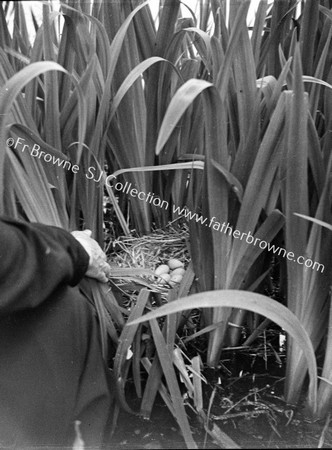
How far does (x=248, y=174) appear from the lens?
2.94 ft

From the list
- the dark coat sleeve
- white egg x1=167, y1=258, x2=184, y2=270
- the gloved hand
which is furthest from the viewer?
white egg x1=167, y1=258, x2=184, y2=270

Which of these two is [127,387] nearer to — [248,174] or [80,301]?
[80,301]

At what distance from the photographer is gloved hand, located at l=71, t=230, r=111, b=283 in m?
0.89

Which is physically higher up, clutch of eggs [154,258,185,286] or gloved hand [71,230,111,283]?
gloved hand [71,230,111,283]

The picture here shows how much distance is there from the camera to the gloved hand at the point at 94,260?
0.89 meters

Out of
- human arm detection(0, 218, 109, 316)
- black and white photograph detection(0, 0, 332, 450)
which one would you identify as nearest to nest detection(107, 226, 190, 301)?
black and white photograph detection(0, 0, 332, 450)

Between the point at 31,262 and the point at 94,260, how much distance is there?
131 mm

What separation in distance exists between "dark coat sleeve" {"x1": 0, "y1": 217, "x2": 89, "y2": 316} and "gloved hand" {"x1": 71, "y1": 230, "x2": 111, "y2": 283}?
5 centimetres

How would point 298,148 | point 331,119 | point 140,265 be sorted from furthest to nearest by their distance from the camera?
point 140,265
point 331,119
point 298,148

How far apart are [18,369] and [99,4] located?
67 cm

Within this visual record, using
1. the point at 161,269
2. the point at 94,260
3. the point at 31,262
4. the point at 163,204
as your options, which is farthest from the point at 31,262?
the point at 163,204

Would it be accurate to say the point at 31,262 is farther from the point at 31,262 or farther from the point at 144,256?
the point at 144,256

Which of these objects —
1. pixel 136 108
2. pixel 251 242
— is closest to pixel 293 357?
pixel 251 242

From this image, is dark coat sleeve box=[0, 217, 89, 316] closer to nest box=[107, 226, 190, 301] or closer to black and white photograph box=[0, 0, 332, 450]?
black and white photograph box=[0, 0, 332, 450]
